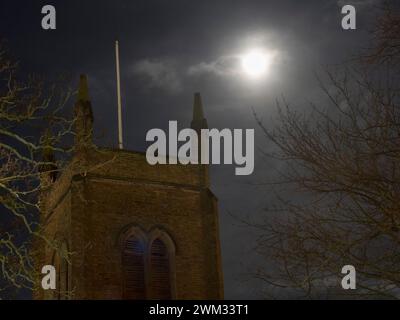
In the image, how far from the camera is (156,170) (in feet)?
78.0

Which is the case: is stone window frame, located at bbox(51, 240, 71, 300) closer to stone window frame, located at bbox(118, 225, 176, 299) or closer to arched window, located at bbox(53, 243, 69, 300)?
arched window, located at bbox(53, 243, 69, 300)

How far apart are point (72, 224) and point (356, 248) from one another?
527 inches

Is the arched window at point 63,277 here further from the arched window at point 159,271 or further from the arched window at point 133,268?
the arched window at point 159,271

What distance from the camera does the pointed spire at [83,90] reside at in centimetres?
2406

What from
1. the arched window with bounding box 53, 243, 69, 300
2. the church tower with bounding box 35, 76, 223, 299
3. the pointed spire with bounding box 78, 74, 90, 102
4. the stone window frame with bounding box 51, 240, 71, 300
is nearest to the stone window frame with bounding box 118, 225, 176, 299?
the church tower with bounding box 35, 76, 223, 299

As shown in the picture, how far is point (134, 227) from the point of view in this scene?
2269 centimetres

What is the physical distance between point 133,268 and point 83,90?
678cm

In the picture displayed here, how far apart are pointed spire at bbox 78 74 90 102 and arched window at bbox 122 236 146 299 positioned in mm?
5381

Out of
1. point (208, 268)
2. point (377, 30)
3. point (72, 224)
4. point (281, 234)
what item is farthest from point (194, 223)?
point (377, 30)

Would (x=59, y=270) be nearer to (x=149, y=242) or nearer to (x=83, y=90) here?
(x=149, y=242)

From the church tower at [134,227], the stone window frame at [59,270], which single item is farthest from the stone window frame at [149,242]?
the stone window frame at [59,270]

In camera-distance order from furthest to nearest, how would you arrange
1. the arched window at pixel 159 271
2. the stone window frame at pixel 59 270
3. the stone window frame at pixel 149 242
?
the arched window at pixel 159 271
the stone window frame at pixel 149 242
the stone window frame at pixel 59 270

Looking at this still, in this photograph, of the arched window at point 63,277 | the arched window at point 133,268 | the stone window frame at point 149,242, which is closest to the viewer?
the arched window at point 133,268

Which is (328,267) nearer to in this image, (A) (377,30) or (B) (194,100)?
(A) (377,30)
